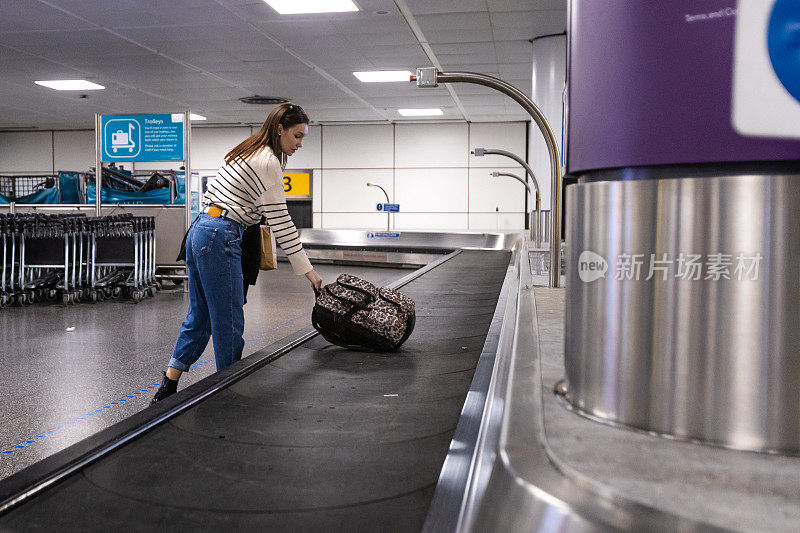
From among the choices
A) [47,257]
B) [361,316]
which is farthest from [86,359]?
[47,257]

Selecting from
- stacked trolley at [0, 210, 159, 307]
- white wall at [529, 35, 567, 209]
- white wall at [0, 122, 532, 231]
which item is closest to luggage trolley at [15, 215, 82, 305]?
stacked trolley at [0, 210, 159, 307]

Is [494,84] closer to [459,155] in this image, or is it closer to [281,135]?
[281,135]

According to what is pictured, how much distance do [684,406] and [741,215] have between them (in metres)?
0.19

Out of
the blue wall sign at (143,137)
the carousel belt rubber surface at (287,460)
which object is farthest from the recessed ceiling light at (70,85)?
the carousel belt rubber surface at (287,460)

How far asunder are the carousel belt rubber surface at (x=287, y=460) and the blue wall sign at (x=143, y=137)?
728cm

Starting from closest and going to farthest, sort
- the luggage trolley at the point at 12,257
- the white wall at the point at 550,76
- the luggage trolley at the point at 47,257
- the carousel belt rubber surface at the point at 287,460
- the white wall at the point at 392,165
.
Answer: the carousel belt rubber surface at the point at 287,460
the luggage trolley at the point at 12,257
the luggage trolley at the point at 47,257
the white wall at the point at 550,76
the white wall at the point at 392,165

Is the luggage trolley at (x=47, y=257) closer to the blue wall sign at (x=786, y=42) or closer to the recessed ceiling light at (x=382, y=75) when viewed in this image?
the recessed ceiling light at (x=382, y=75)

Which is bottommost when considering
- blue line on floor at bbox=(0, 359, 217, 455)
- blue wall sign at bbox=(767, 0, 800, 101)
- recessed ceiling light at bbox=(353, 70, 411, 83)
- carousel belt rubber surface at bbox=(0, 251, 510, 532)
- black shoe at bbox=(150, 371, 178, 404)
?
blue line on floor at bbox=(0, 359, 217, 455)

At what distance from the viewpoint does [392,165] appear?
64.0ft

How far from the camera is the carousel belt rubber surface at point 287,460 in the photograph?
1.35m

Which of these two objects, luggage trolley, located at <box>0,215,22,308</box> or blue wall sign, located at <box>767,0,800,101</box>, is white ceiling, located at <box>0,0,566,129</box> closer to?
luggage trolley, located at <box>0,215,22,308</box>

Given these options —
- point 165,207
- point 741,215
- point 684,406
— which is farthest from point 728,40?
point 165,207

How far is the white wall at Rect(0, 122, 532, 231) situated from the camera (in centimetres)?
1902

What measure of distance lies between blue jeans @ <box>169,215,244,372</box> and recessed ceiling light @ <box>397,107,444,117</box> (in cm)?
1401
